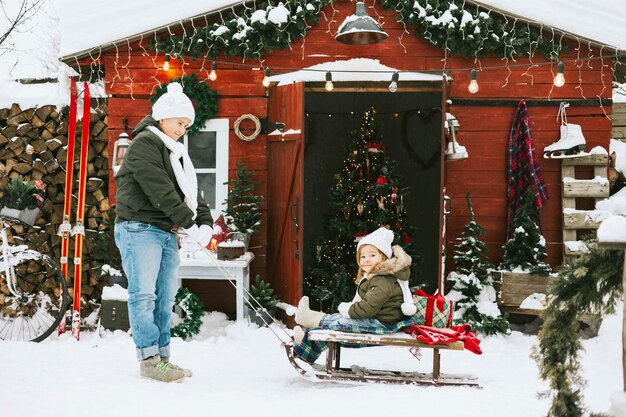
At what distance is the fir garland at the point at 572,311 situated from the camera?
300 centimetres

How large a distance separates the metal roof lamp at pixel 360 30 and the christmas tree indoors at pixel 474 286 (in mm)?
2253

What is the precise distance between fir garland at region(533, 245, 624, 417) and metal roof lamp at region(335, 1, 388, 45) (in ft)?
12.1

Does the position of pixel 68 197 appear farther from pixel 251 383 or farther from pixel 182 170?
pixel 251 383

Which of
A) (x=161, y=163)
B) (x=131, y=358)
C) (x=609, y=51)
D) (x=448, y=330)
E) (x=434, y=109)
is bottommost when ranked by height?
(x=131, y=358)

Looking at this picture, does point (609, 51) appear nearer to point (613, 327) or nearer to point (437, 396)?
point (613, 327)

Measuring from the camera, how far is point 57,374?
477 cm

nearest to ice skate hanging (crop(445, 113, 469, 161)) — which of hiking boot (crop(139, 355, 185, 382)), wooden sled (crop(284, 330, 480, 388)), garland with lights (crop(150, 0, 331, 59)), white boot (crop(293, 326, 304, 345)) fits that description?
garland with lights (crop(150, 0, 331, 59))

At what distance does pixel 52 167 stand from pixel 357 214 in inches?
135

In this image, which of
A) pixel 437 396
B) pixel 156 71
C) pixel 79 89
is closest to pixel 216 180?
pixel 156 71

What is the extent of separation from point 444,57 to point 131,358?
4.53 meters

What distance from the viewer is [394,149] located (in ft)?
28.1

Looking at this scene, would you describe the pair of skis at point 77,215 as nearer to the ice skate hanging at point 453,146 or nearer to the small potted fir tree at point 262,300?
the small potted fir tree at point 262,300

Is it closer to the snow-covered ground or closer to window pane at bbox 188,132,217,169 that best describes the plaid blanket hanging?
the snow-covered ground

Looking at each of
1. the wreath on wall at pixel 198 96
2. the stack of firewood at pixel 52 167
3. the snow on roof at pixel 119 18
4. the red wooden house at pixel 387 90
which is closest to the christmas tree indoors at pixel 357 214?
the red wooden house at pixel 387 90
